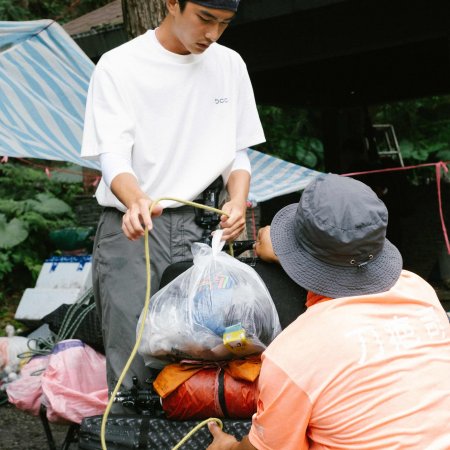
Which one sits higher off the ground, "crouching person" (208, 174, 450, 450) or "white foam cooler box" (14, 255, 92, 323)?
"crouching person" (208, 174, 450, 450)

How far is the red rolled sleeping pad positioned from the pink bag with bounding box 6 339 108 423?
1102 millimetres

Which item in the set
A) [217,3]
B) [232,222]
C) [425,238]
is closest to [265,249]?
[232,222]

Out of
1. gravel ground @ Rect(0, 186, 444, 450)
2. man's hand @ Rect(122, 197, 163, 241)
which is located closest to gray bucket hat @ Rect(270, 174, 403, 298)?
man's hand @ Rect(122, 197, 163, 241)

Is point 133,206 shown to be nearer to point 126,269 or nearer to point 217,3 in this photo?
point 126,269

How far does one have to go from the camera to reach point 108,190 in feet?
8.17

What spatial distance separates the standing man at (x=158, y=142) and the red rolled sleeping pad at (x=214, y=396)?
271 millimetres

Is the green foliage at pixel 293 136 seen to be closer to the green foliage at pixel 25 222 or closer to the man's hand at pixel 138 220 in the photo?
the green foliage at pixel 25 222

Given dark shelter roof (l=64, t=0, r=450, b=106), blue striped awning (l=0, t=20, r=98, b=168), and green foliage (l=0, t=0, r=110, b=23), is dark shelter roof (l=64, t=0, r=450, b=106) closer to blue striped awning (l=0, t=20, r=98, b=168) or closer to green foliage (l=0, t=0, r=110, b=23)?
blue striped awning (l=0, t=20, r=98, b=168)

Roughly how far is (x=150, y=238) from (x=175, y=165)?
0.26 m

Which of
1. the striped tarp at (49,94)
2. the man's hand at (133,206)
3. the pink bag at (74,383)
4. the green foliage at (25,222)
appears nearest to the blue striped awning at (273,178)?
the striped tarp at (49,94)

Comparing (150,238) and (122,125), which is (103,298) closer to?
(150,238)

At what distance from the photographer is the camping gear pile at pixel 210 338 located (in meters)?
1.98

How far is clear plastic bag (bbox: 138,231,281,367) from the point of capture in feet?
6.49

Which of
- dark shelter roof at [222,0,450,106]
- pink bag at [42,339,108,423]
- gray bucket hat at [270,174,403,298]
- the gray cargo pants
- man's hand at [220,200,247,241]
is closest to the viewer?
gray bucket hat at [270,174,403,298]
